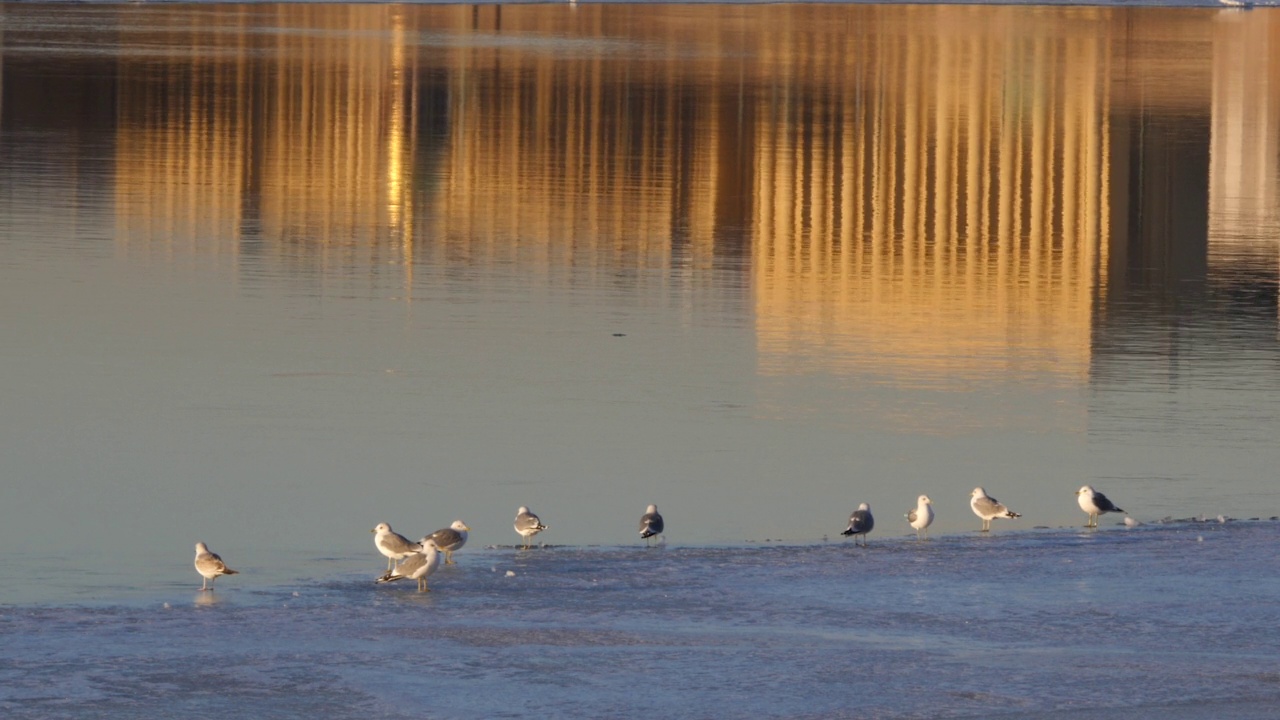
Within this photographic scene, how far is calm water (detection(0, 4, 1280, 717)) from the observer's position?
943 cm

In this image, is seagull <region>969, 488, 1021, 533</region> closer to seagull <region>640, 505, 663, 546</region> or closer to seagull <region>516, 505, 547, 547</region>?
seagull <region>640, 505, 663, 546</region>

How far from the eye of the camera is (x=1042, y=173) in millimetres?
33938

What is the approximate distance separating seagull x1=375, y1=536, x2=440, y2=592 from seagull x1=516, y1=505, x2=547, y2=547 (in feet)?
4.02

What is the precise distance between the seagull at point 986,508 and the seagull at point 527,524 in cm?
233

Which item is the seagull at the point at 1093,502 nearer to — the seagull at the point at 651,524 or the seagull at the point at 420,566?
the seagull at the point at 651,524

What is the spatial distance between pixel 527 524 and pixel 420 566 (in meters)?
1.47

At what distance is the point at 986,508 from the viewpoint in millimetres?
12523

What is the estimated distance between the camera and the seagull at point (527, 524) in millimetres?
11906

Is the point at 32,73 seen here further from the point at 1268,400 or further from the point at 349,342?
the point at 1268,400

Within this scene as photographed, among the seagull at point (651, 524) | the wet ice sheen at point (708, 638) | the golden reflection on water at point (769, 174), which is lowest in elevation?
the wet ice sheen at point (708, 638)

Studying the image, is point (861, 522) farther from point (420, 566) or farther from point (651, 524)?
point (420, 566)

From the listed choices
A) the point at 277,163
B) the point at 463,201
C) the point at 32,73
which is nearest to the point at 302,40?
the point at 32,73

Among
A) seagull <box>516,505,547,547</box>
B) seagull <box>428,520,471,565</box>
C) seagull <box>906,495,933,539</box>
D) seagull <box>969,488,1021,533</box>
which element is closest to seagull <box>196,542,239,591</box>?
seagull <box>428,520,471,565</box>

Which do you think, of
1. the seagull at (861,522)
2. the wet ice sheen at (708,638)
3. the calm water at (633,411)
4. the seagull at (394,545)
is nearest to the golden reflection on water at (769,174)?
the calm water at (633,411)
